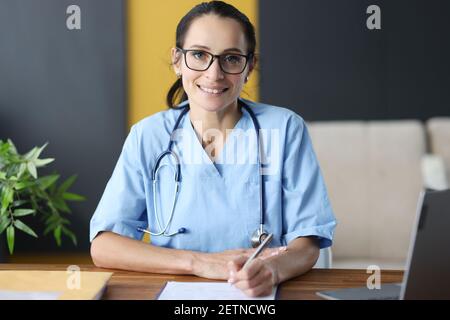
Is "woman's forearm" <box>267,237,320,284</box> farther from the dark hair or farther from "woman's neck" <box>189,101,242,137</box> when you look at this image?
the dark hair

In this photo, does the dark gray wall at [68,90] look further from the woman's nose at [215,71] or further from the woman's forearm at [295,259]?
the woman's forearm at [295,259]

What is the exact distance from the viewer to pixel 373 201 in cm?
204

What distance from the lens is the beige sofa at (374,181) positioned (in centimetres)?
201

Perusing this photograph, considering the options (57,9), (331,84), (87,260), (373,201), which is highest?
(57,9)

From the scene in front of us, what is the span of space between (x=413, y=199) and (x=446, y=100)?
0.73 meters

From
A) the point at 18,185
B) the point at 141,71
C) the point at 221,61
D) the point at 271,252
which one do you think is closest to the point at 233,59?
the point at 221,61

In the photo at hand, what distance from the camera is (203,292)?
0.93 meters

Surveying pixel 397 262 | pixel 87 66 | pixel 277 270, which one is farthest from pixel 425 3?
pixel 277 270

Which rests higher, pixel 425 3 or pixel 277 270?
pixel 425 3

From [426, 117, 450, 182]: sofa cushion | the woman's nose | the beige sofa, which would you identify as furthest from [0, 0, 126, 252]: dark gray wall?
the woman's nose

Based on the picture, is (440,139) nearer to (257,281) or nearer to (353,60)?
(353,60)
